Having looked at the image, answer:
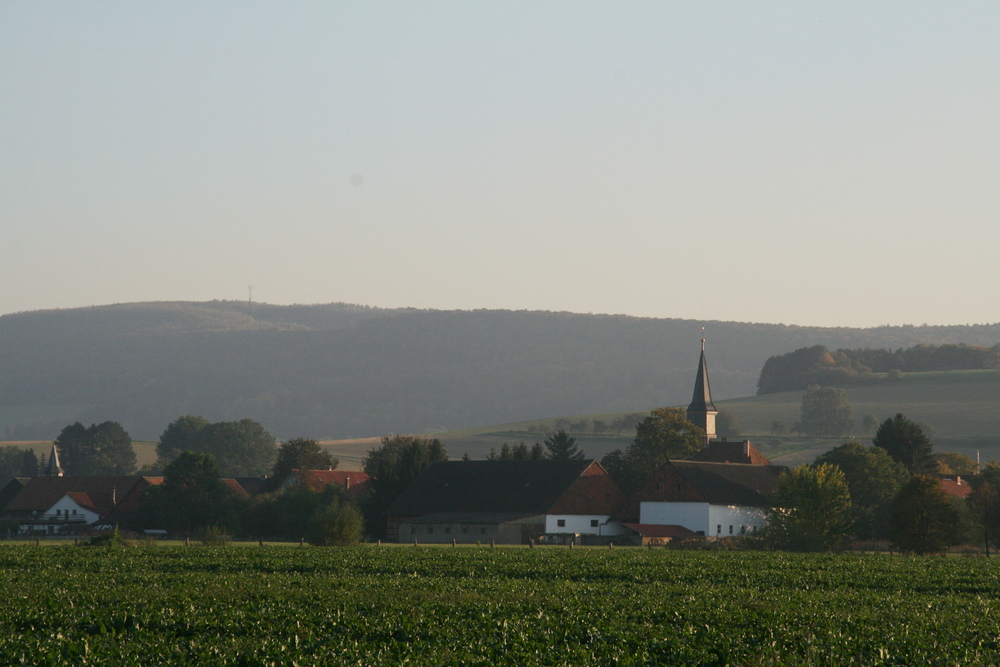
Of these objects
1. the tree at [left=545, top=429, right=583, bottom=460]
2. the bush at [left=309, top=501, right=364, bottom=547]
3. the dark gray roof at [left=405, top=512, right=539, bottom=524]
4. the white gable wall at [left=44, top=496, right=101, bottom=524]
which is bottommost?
the white gable wall at [left=44, top=496, right=101, bottom=524]

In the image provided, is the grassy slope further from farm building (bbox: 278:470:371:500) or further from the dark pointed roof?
farm building (bbox: 278:470:371:500)

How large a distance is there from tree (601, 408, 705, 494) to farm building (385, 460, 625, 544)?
10161 millimetres

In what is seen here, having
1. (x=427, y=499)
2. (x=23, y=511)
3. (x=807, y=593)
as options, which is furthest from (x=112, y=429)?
(x=807, y=593)

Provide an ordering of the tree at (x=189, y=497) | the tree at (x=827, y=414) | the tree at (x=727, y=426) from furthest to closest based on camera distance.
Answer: the tree at (x=827, y=414) < the tree at (x=727, y=426) < the tree at (x=189, y=497)

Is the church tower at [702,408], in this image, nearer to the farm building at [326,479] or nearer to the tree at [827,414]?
the farm building at [326,479]

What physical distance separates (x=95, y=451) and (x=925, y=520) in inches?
5478

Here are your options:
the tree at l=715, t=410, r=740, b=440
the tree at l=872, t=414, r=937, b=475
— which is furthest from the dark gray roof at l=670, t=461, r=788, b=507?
the tree at l=715, t=410, r=740, b=440

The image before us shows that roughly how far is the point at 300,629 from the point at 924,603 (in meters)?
16.1

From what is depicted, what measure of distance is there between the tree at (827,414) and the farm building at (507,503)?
101661 mm

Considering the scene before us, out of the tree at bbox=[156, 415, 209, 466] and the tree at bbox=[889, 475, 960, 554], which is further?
the tree at bbox=[156, 415, 209, 466]

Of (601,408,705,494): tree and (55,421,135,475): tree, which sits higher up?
(601,408,705,494): tree

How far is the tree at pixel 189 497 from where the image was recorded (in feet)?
301

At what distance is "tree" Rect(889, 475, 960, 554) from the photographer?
217 ft

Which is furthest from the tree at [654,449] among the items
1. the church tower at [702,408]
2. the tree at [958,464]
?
the tree at [958,464]
